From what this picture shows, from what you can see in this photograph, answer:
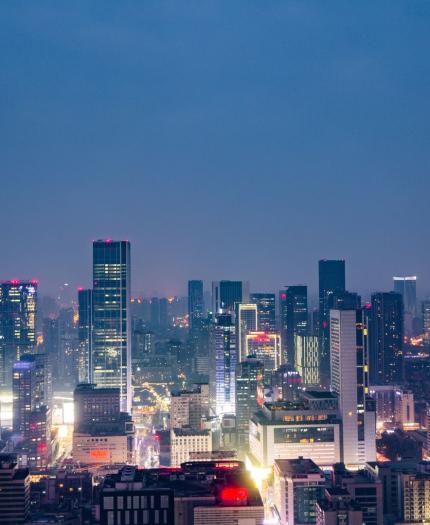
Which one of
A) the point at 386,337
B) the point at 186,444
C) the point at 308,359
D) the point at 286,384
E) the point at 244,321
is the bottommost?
the point at 186,444

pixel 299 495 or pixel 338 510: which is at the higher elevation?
pixel 338 510

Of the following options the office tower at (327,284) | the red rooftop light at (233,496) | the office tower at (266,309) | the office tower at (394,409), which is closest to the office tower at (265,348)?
the office tower at (266,309)

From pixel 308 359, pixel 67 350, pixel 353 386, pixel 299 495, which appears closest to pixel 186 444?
pixel 353 386

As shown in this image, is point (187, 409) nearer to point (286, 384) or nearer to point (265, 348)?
point (286, 384)

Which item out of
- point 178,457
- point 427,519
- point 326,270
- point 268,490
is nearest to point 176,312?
point 326,270

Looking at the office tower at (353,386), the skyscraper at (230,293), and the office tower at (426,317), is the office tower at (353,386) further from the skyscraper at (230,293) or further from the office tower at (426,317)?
the skyscraper at (230,293)

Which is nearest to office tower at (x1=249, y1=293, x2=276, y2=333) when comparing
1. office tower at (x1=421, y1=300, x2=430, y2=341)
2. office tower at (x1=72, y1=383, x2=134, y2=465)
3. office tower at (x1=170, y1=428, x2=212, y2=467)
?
office tower at (x1=421, y1=300, x2=430, y2=341)
